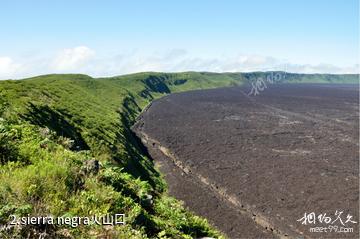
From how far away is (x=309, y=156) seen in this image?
160ft

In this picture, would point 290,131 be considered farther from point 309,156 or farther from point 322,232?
point 322,232

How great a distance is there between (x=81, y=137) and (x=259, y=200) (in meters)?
19.0

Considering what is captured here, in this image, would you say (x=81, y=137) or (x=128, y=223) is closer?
(x=128, y=223)

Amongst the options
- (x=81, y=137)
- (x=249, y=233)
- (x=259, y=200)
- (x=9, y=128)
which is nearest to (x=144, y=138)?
(x=81, y=137)

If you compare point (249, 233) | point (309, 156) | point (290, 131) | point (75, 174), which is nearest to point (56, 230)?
point (75, 174)

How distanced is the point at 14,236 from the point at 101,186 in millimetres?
4283

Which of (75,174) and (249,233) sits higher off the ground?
(75,174)

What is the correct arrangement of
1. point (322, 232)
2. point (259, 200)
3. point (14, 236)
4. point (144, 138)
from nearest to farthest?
point (14, 236), point (322, 232), point (259, 200), point (144, 138)

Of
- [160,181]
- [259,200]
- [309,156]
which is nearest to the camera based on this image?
[259,200]

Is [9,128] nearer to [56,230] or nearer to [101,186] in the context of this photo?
[101,186]

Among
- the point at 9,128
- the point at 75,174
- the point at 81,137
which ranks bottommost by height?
the point at 81,137

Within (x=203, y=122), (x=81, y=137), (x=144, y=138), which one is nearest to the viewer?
(x=81, y=137)

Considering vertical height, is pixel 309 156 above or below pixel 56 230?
below

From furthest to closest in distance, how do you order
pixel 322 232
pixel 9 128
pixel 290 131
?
pixel 290 131
pixel 322 232
pixel 9 128
